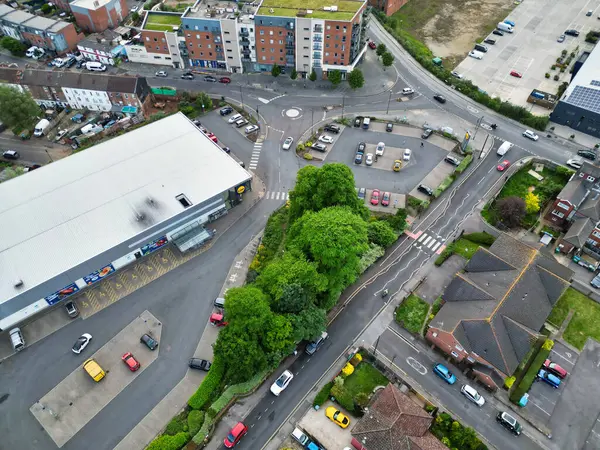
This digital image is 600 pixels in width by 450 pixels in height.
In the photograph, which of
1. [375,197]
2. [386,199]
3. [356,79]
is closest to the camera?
[386,199]

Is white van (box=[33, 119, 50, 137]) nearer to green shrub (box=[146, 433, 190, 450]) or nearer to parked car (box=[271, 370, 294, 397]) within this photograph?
green shrub (box=[146, 433, 190, 450])

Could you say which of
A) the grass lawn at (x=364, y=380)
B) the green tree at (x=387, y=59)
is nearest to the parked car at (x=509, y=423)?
the grass lawn at (x=364, y=380)

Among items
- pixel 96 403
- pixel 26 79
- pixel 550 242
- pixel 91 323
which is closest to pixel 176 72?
pixel 26 79

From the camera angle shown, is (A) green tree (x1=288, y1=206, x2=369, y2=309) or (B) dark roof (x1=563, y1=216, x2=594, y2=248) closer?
(A) green tree (x1=288, y1=206, x2=369, y2=309)

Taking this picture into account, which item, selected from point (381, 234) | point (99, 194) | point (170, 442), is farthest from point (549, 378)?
point (99, 194)

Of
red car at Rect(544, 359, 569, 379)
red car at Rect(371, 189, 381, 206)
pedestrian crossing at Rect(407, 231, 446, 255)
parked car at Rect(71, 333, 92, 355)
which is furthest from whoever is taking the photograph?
red car at Rect(371, 189, 381, 206)

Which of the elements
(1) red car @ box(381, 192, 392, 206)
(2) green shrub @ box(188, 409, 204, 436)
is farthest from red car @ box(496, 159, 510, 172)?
(2) green shrub @ box(188, 409, 204, 436)

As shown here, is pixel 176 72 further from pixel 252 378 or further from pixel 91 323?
pixel 252 378

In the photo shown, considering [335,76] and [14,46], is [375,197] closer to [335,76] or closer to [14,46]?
[335,76]
